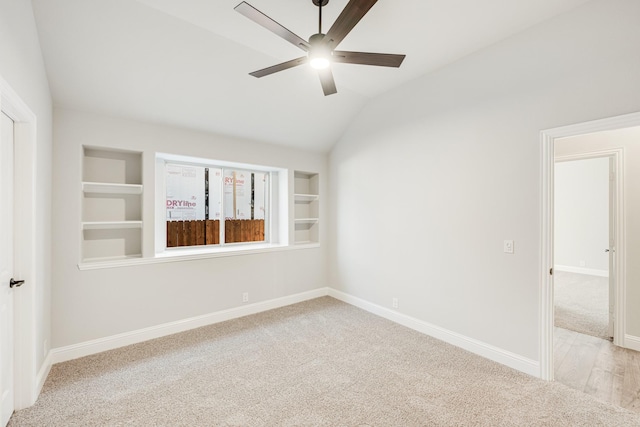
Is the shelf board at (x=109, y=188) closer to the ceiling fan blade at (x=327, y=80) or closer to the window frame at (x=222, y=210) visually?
the window frame at (x=222, y=210)

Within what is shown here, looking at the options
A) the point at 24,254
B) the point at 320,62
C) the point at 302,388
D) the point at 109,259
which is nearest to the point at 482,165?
the point at 320,62

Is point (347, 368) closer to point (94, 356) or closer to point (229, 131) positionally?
point (94, 356)

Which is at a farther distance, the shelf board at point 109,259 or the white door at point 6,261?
the shelf board at point 109,259

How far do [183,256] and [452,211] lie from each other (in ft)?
10.4

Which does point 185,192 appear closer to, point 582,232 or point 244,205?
point 244,205

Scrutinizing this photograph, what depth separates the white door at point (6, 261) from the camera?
180 centimetres

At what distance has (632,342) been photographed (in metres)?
2.88

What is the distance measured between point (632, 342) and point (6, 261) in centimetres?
551

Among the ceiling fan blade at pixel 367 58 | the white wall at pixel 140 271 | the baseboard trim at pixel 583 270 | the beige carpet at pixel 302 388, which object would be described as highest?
the ceiling fan blade at pixel 367 58

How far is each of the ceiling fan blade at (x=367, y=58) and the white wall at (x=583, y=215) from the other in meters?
5.83

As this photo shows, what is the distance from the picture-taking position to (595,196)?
5.92m

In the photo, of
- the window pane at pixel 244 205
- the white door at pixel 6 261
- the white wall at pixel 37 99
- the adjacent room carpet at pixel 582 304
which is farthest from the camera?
the window pane at pixel 244 205

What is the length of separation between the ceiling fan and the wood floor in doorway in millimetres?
3023

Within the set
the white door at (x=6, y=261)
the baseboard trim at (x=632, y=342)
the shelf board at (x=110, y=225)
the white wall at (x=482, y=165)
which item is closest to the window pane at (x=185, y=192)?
the shelf board at (x=110, y=225)
